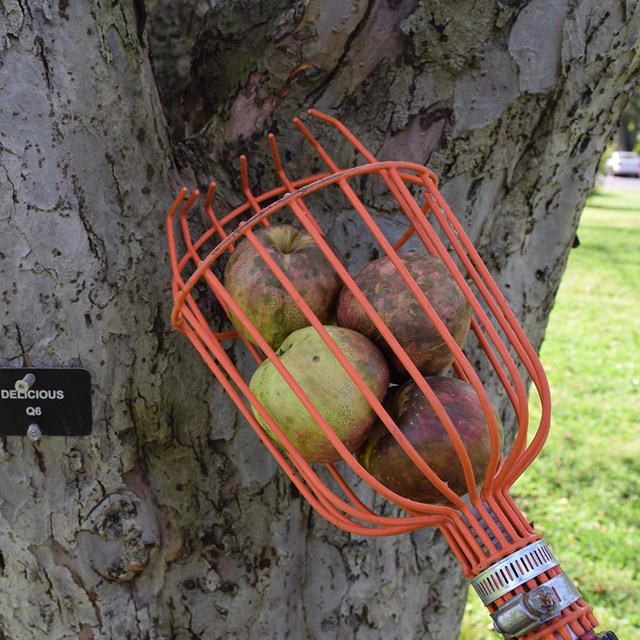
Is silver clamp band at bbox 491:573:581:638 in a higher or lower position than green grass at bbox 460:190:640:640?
higher

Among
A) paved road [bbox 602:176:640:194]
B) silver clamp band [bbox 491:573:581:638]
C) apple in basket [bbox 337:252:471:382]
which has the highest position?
apple in basket [bbox 337:252:471:382]

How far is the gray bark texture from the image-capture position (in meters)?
1.45

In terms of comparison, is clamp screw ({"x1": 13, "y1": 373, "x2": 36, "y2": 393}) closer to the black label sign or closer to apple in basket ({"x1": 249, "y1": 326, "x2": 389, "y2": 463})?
the black label sign

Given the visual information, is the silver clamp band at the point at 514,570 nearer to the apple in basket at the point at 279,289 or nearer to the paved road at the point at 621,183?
the apple in basket at the point at 279,289

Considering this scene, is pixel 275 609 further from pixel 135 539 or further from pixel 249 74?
pixel 249 74

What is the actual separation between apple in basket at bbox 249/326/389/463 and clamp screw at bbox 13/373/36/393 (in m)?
0.55

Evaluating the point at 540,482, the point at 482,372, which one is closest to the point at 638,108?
the point at 540,482

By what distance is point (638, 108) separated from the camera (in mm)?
30562

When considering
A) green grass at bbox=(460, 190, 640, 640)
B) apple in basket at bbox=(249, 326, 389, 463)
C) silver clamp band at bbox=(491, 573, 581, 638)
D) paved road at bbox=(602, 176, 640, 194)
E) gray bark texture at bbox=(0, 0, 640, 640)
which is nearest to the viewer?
silver clamp band at bbox=(491, 573, 581, 638)

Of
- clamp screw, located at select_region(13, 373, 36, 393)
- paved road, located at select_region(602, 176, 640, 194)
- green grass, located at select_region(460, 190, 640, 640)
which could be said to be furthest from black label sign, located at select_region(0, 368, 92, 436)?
paved road, located at select_region(602, 176, 640, 194)

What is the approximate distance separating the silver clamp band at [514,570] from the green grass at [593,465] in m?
2.27

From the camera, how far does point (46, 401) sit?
4.91 feet

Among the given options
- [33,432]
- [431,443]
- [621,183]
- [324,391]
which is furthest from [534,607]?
[621,183]

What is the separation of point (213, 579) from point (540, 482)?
2860 mm
